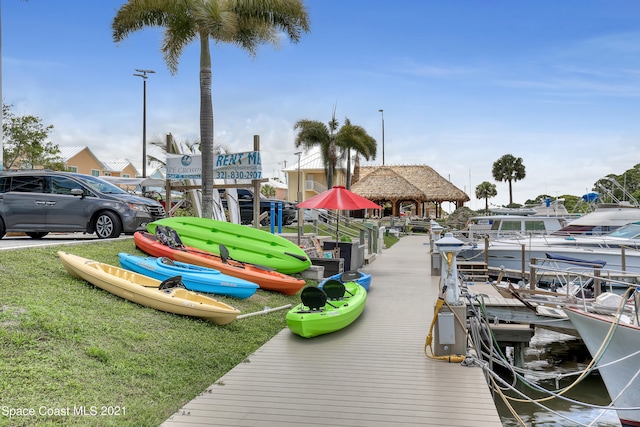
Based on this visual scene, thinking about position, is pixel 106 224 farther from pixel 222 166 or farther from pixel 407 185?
pixel 407 185

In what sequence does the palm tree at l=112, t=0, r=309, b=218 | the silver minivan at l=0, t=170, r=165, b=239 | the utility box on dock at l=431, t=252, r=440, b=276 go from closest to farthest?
1. the silver minivan at l=0, t=170, r=165, b=239
2. the palm tree at l=112, t=0, r=309, b=218
3. the utility box on dock at l=431, t=252, r=440, b=276

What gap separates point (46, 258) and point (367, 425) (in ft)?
24.1

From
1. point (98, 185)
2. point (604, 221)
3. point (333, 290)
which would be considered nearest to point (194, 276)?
point (333, 290)

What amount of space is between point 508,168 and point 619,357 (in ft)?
209

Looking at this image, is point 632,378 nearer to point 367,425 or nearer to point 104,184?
point 367,425

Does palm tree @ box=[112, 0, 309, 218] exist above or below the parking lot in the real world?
above

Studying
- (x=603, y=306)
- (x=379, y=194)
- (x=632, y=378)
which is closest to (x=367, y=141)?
(x=379, y=194)

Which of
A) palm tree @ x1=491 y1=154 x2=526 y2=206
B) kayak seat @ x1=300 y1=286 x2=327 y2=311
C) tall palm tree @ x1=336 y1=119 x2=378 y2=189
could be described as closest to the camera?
kayak seat @ x1=300 y1=286 x2=327 y2=311

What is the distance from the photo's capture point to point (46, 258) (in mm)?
10008

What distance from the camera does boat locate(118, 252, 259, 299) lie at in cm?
1017

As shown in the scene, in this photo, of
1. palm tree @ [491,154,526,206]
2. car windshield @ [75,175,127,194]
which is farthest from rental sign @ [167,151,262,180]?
palm tree @ [491,154,526,206]

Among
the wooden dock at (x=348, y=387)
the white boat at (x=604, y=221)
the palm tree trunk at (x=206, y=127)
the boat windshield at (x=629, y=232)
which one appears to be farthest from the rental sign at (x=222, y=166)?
the white boat at (x=604, y=221)

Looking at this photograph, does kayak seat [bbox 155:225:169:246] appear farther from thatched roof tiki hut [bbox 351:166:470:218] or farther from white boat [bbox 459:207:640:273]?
thatched roof tiki hut [bbox 351:166:470:218]

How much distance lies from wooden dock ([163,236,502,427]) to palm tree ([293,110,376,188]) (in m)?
30.5
